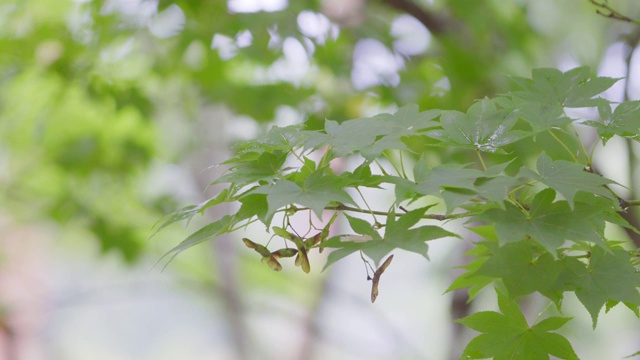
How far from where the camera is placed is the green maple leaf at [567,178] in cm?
64

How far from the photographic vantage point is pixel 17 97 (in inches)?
98.7

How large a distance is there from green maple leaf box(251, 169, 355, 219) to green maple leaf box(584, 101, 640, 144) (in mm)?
287

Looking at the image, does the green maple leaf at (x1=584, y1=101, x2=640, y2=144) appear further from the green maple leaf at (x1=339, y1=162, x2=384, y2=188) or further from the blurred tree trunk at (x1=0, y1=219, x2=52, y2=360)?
the blurred tree trunk at (x1=0, y1=219, x2=52, y2=360)

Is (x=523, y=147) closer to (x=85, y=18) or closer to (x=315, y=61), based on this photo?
(x=315, y=61)

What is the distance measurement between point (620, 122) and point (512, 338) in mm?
254

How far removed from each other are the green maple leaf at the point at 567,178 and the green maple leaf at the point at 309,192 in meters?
0.16

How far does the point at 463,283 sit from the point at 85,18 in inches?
66.4

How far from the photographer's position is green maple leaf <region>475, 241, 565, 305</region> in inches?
27.3

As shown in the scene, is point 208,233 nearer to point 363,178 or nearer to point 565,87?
point 363,178

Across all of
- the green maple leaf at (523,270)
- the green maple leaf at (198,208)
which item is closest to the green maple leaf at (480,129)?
the green maple leaf at (523,270)

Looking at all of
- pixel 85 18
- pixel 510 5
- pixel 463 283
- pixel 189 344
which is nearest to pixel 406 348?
pixel 510 5

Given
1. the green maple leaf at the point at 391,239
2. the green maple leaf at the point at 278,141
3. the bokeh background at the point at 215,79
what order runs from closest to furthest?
the green maple leaf at the point at 391,239 < the green maple leaf at the point at 278,141 < the bokeh background at the point at 215,79

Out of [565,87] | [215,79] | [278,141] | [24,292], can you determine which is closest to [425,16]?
[215,79]

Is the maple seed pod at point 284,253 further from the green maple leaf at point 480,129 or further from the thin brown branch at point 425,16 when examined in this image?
the thin brown branch at point 425,16
